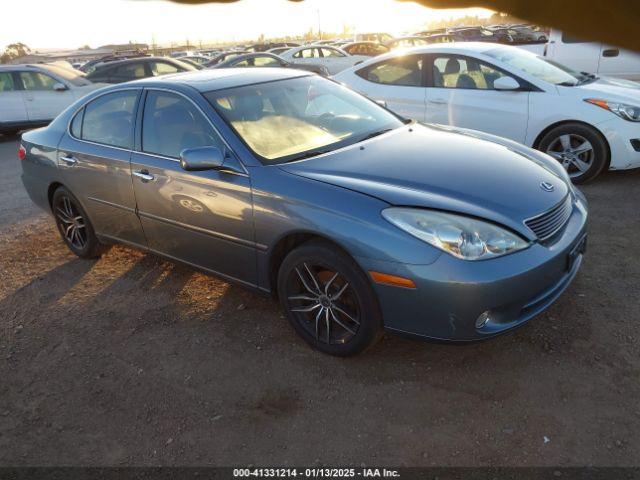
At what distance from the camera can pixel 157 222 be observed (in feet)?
12.0

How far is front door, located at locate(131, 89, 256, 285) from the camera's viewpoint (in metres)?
3.16

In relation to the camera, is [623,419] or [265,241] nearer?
[623,419]

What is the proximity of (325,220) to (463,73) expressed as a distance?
395cm

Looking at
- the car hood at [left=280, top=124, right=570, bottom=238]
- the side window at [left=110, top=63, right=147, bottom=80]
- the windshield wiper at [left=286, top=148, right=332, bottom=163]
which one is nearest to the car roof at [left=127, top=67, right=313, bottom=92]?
the windshield wiper at [left=286, top=148, right=332, bottom=163]

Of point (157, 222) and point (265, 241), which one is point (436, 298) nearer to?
point (265, 241)

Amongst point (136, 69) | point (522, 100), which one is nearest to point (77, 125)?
point (522, 100)

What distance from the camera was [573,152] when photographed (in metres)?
5.45

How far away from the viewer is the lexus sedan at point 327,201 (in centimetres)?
256

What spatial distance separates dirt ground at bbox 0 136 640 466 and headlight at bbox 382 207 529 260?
640mm

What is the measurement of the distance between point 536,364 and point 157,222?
8.26 feet

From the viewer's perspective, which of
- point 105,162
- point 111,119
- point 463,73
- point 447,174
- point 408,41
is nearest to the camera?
point 447,174

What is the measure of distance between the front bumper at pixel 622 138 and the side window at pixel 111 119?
432cm

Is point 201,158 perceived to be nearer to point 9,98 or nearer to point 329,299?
point 329,299

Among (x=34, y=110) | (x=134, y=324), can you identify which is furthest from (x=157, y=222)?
(x=34, y=110)
